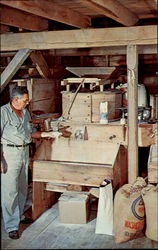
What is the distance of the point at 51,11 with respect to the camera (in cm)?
389

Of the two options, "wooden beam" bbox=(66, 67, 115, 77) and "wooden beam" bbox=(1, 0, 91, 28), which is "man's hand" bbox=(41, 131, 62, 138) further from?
"wooden beam" bbox=(1, 0, 91, 28)

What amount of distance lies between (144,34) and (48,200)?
104 inches

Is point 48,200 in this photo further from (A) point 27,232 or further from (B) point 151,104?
(B) point 151,104

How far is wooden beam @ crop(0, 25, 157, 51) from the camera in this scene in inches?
154

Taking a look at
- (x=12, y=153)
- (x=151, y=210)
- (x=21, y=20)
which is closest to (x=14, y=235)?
(x=12, y=153)

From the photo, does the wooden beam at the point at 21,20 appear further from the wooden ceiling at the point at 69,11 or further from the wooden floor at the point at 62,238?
the wooden floor at the point at 62,238

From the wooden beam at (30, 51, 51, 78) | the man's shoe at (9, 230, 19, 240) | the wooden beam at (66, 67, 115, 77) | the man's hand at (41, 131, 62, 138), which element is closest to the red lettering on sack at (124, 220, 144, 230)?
the man's shoe at (9, 230, 19, 240)

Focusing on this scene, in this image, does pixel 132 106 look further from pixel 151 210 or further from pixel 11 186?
pixel 11 186

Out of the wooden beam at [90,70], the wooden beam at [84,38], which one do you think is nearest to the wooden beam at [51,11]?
the wooden beam at [84,38]

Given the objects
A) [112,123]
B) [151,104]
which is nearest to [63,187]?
[112,123]

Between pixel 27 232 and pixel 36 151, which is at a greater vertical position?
pixel 36 151

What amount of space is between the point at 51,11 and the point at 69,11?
0.40m

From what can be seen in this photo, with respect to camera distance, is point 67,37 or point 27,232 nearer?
point 67,37

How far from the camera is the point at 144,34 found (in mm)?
3910
